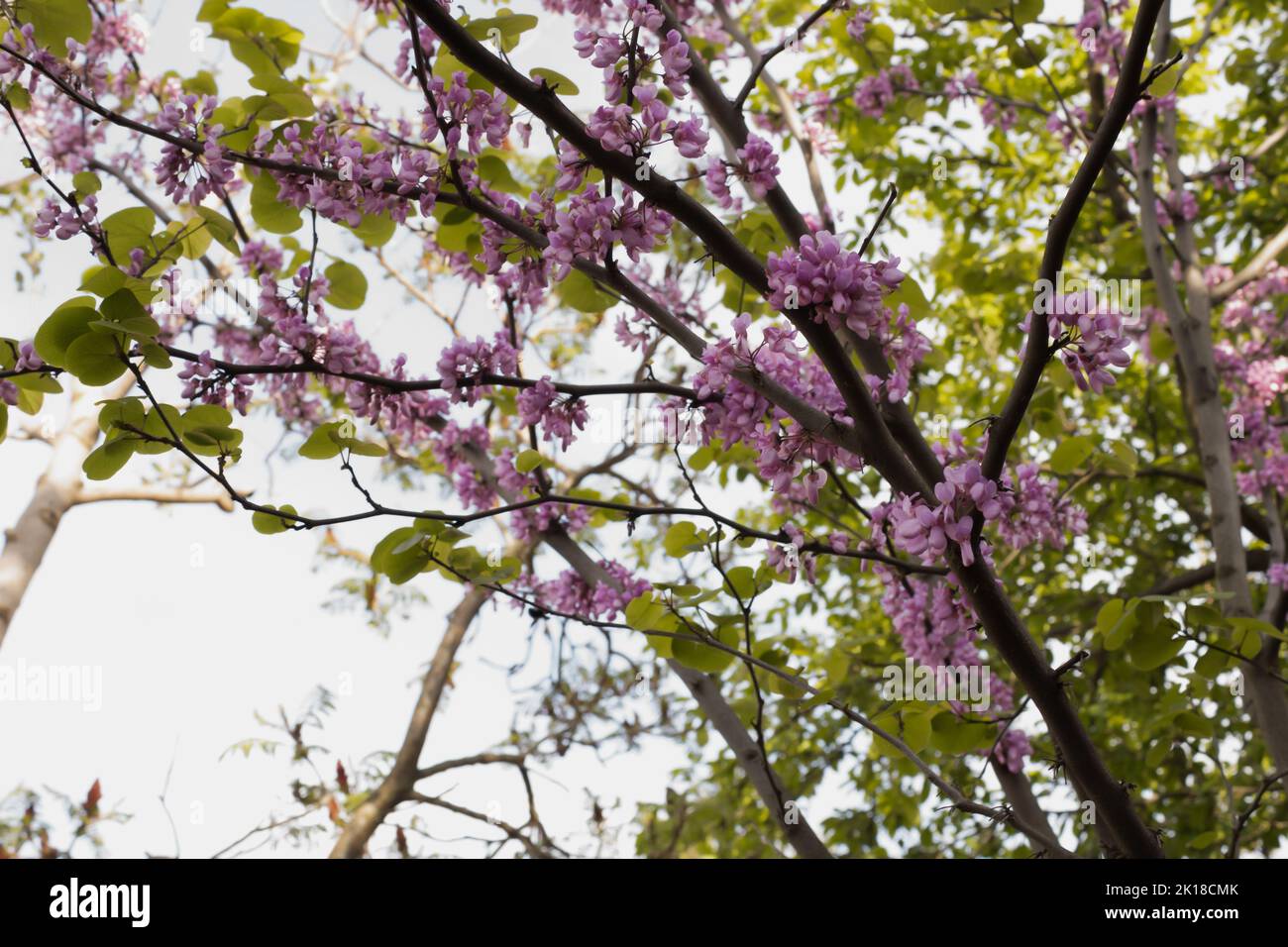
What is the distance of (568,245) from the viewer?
1.82 m

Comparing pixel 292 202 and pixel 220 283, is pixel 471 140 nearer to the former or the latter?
pixel 292 202

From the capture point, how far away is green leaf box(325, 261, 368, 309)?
100 inches

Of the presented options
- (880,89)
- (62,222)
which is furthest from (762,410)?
(880,89)

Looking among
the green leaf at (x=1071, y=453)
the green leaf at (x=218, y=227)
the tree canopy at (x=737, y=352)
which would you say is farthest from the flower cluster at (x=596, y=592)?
the green leaf at (x=218, y=227)

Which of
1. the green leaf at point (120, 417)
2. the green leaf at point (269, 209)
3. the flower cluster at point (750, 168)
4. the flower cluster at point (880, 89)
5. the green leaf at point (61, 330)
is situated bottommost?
the green leaf at point (120, 417)

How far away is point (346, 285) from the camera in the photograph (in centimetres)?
259

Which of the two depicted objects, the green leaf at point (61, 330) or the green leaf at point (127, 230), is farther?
the green leaf at point (127, 230)

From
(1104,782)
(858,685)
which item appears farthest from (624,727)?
(1104,782)

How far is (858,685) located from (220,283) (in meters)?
3.69

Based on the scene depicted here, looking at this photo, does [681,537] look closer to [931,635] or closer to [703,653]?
[703,653]

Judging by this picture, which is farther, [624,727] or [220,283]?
[624,727]

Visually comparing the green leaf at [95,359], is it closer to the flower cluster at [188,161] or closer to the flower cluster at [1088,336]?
the flower cluster at [188,161]

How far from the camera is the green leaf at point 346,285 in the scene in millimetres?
2541

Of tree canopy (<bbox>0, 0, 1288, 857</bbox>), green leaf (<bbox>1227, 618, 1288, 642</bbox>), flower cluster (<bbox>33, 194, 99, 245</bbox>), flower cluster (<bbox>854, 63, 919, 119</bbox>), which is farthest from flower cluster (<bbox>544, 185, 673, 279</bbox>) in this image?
flower cluster (<bbox>854, 63, 919, 119</bbox>)
